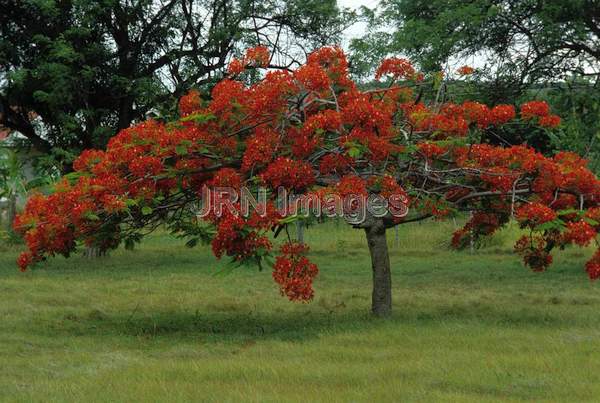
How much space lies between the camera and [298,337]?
1099 cm

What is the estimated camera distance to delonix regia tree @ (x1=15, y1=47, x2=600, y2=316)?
35.1 feet

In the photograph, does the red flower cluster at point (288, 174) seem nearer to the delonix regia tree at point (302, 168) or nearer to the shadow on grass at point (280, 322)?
the delonix regia tree at point (302, 168)

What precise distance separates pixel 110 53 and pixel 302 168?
1363cm

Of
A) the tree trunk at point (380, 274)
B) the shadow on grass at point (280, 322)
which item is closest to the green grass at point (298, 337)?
the shadow on grass at point (280, 322)

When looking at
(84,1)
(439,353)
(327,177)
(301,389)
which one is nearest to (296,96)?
(327,177)

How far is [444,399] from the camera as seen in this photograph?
7281mm

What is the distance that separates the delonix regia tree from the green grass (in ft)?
3.59

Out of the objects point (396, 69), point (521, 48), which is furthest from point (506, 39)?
point (396, 69)

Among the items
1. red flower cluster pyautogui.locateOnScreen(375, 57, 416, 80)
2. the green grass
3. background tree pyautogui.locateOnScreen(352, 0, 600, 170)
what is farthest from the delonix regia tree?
background tree pyautogui.locateOnScreen(352, 0, 600, 170)

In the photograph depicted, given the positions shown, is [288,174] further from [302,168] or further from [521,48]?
[521,48]

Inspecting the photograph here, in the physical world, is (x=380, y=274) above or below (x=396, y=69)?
below

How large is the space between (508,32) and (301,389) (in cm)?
1319

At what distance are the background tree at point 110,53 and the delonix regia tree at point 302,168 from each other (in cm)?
1084

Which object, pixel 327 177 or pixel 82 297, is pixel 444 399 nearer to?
pixel 327 177
